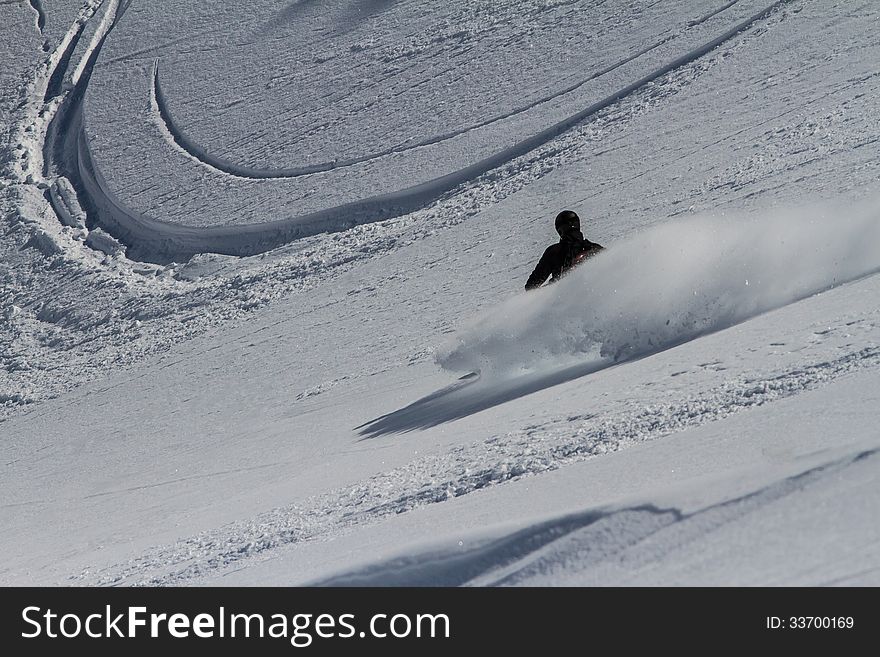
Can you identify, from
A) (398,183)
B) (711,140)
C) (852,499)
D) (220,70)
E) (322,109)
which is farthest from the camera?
(220,70)

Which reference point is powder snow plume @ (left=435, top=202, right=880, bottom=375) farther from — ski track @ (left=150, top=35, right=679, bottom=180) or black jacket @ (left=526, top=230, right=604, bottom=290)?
ski track @ (left=150, top=35, right=679, bottom=180)

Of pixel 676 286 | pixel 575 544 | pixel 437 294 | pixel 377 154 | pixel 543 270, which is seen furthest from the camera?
pixel 377 154

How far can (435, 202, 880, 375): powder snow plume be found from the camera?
6887 mm

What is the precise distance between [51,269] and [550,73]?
25.6 ft

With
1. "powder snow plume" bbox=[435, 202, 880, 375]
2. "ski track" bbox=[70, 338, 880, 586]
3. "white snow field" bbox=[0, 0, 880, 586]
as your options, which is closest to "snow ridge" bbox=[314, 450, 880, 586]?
"white snow field" bbox=[0, 0, 880, 586]

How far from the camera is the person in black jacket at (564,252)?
840 cm

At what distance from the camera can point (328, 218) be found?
1622 centimetres

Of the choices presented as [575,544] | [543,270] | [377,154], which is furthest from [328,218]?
[575,544]

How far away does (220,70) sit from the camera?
22.3m

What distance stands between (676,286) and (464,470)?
2453mm

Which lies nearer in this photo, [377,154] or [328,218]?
[328,218]

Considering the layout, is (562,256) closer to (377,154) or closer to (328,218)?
(328,218)
